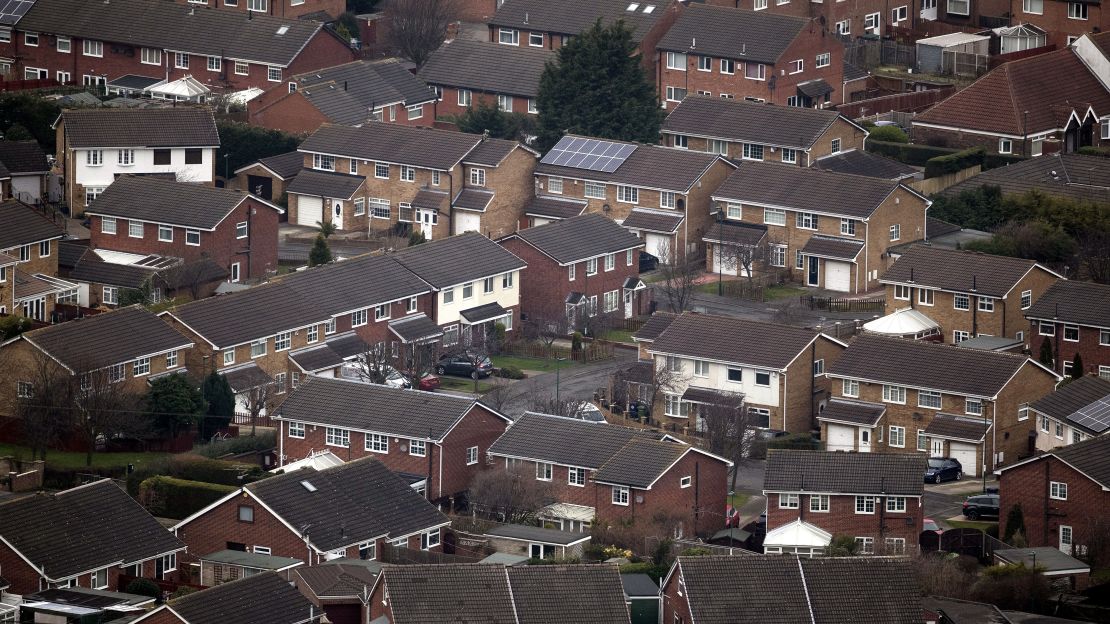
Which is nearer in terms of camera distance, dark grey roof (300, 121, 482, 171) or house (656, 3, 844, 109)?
dark grey roof (300, 121, 482, 171)

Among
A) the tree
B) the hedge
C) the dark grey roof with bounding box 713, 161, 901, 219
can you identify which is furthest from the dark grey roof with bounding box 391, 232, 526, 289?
the hedge

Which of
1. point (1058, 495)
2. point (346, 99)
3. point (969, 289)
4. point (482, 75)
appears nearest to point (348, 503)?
point (1058, 495)

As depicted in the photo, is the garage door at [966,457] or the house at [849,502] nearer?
the house at [849,502]

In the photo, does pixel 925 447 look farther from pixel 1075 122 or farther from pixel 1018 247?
pixel 1075 122

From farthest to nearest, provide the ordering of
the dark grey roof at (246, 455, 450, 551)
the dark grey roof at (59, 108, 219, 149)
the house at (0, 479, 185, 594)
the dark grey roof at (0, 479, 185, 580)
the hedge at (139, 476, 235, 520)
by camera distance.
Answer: the dark grey roof at (59, 108, 219, 149) < the hedge at (139, 476, 235, 520) < the dark grey roof at (246, 455, 450, 551) < the dark grey roof at (0, 479, 185, 580) < the house at (0, 479, 185, 594)

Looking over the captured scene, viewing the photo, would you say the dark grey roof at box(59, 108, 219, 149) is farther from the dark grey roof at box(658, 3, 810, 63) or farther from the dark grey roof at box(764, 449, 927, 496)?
the dark grey roof at box(764, 449, 927, 496)

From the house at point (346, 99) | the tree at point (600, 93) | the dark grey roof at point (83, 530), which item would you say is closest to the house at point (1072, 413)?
the dark grey roof at point (83, 530)

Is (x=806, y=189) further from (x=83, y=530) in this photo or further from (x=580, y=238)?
(x=83, y=530)

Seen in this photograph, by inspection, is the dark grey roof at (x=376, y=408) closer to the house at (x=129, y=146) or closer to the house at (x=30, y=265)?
the house at (x=30, y=265)
